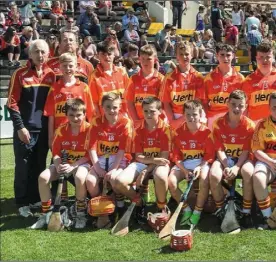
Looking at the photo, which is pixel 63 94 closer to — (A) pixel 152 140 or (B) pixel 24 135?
(B) pixel 24 135

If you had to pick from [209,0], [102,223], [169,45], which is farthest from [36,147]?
[209,0]

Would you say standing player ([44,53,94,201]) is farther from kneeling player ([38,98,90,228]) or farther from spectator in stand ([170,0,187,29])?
spectator in stand ([170,0,187,29])

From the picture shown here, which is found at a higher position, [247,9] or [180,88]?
[247,9]

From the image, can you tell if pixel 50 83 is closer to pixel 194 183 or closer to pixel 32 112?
pixel 32 112

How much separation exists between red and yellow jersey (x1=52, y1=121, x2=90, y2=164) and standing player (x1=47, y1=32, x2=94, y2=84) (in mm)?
720

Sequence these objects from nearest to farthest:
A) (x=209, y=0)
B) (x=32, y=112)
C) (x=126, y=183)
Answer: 1. (x=126, y=183)
2. (x=32, y=112)
3. (x=209, y=0)

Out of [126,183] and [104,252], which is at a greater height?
[126,183]

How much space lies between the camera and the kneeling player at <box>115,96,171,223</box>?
16.4 feet

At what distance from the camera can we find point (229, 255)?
4254 millimetres

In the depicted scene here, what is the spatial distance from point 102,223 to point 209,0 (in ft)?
42.0

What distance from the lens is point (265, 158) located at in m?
4.92

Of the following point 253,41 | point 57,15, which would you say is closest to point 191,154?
point 57,15

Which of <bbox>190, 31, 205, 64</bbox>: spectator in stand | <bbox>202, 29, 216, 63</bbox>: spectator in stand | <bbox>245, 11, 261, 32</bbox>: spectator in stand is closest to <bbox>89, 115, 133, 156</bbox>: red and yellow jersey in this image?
<bbox>190, 31, 205, 64</bbox>: spectator in stand

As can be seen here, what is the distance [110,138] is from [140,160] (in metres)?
0.38
